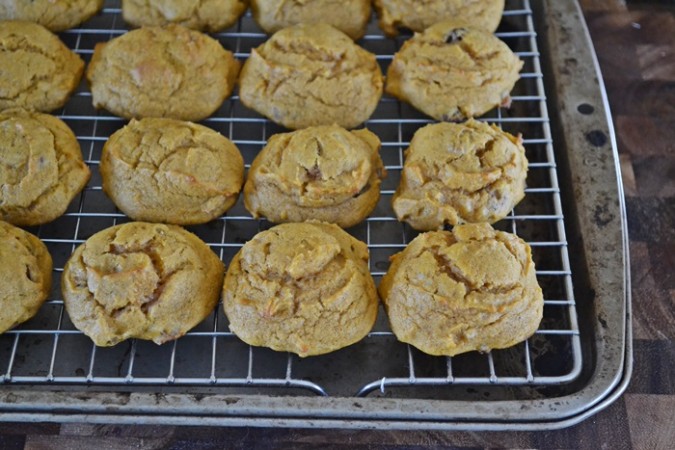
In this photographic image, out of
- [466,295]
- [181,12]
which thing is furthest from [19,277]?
[466,295]

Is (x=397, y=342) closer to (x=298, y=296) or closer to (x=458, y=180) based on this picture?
(x=298, y=296)

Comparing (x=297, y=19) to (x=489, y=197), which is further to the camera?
(x=297, y=19)

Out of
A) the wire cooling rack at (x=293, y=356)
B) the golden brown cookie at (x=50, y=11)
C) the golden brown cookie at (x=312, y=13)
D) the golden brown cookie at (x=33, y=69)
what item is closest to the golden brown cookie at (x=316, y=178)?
the wire cooling rack at (x=293, y=356)

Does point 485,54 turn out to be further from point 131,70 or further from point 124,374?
point 124,374

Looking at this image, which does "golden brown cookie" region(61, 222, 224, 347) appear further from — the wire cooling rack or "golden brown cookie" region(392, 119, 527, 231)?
"golden brown cookie" region(392, 119, 527, 231)

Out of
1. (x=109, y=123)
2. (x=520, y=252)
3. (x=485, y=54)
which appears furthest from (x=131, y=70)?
(x=520, y=252)

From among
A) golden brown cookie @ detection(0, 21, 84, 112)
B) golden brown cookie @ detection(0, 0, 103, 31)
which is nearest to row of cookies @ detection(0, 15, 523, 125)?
golden brown cookie @ detection(0, 21, 84, 112)

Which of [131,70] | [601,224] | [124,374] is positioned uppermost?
[131,70]
